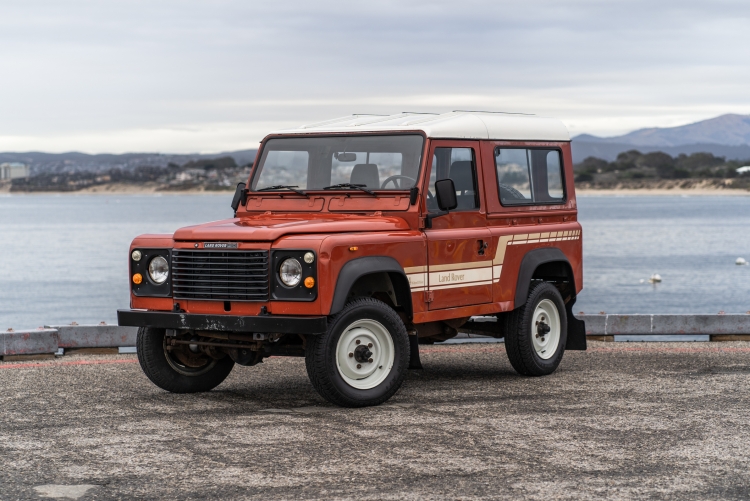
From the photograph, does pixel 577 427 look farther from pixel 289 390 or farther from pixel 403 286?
pixel 289 390

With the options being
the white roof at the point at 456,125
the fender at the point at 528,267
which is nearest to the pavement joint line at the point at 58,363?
the white roof at the point at 456,125

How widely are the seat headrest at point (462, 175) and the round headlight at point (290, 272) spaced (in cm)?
214

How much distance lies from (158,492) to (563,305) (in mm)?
5882

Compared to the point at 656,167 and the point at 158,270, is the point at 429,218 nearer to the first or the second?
the point at 158,270

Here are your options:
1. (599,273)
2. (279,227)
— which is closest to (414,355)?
(279,227)

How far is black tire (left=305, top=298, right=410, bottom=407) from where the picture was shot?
28.0 ft

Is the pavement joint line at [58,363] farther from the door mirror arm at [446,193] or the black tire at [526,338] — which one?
the door mirror arm at [446,193]

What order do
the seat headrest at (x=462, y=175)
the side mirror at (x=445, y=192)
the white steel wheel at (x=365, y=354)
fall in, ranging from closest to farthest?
the white steel wheel at (x=365, y=354) → the side mirror at (x=445, y=192) → the seat headrest at (x=462, y=175)

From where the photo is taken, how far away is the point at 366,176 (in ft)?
31.9

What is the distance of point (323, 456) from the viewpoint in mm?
7078

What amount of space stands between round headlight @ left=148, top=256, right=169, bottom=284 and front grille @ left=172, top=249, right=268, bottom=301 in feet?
0.60

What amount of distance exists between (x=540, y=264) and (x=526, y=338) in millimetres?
773

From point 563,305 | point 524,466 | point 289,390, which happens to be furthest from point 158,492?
point 563,305

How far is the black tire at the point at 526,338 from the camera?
1059 cm
